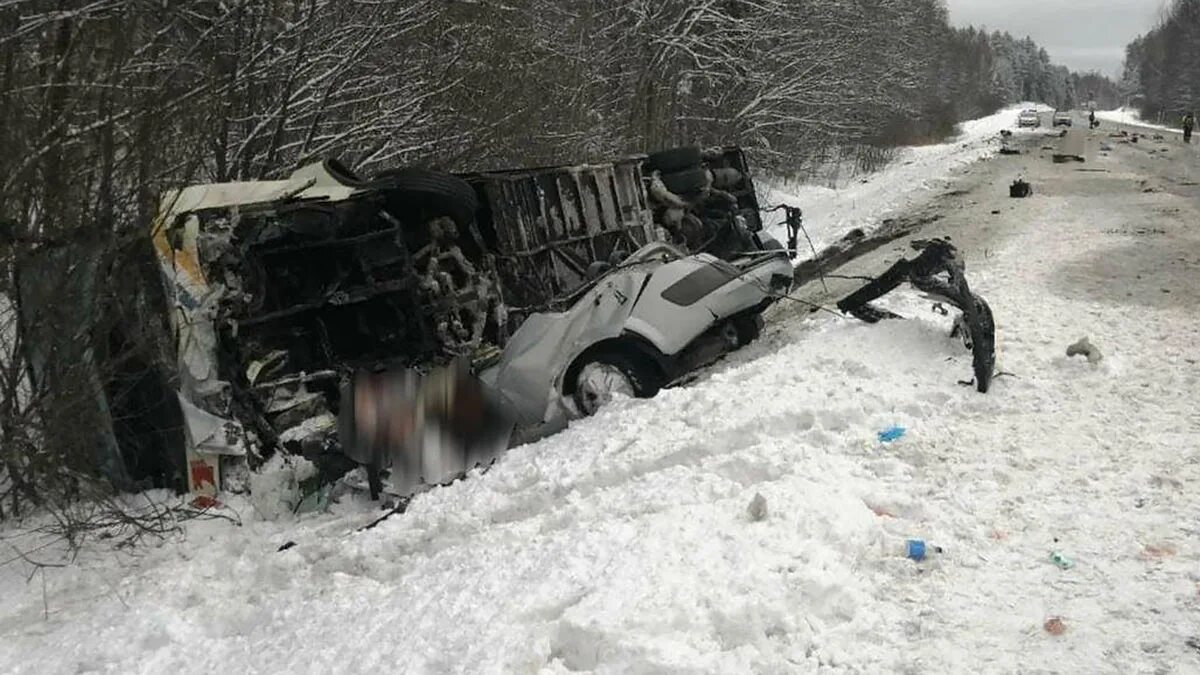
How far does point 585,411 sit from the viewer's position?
6145 mm

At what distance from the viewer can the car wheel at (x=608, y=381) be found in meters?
6.17

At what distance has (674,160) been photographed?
928 cm

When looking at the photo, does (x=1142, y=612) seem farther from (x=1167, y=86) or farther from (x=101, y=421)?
(x=1167, y=86)

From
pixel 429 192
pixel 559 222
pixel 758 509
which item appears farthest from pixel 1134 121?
pixel 758 509

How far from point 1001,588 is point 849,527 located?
0.61 metres

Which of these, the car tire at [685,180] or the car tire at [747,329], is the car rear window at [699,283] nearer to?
the car tire at [747,329]

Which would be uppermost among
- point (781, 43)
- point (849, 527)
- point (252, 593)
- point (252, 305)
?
point (781, 43)

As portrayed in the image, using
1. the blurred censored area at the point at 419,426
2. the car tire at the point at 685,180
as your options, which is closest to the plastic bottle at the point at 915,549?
the blurred censored area at the point at 419,426

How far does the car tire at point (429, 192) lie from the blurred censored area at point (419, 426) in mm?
1356

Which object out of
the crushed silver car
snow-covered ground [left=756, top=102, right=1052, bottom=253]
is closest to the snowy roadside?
snow-covered ground [left=756, top=102, right=1052, bottom=253]

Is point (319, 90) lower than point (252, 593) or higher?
higher

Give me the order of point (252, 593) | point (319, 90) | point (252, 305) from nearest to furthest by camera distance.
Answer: point (252, 593)
point (252, 305)
point (319, 90)

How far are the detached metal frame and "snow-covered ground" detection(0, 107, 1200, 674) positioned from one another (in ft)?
0.62

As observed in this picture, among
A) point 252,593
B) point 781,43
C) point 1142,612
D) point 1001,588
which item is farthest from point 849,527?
point 781,43
